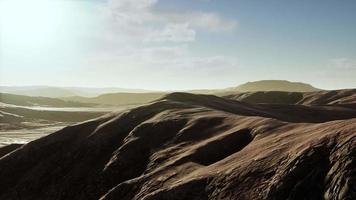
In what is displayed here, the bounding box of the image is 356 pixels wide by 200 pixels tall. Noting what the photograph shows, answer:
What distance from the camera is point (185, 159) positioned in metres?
27.2

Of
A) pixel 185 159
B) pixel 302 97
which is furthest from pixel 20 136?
pixel 302 97

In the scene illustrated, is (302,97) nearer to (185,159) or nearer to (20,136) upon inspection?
(20,136)

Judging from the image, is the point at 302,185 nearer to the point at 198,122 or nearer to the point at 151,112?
the point at 198,122

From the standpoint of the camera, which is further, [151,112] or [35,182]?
[151,112]

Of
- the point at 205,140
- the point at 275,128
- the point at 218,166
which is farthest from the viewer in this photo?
the point at 205,140

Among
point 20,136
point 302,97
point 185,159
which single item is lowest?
point 20,136

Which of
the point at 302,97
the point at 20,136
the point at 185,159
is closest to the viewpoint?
the point at 185,159

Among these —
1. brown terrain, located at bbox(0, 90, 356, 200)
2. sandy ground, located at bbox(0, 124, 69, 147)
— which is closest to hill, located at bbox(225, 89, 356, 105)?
sandy ground, located at bbox(0, 124, 69, 147)

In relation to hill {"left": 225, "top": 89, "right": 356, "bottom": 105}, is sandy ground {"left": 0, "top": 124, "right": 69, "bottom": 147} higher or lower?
lower

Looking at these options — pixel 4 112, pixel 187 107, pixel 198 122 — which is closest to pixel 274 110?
pixel 187 107

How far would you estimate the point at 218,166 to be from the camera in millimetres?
23156

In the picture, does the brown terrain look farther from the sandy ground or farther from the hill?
the hill

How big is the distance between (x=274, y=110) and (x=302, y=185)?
46168mm

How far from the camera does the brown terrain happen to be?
59.2 ft
